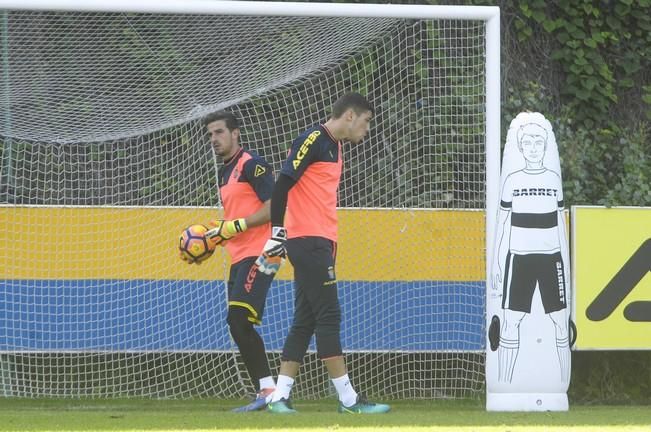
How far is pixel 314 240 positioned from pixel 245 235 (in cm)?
60

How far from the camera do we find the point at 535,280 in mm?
6895

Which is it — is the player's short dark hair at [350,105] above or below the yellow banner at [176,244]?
above

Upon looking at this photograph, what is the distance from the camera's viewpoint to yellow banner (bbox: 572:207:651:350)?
7918mm

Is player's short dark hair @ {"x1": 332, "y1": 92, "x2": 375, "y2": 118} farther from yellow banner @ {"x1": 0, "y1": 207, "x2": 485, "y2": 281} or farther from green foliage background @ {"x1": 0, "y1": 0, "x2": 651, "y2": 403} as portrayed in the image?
green foliage background @ {"x1": 0, "y1": 0, "x2": 651, "y2": 403}

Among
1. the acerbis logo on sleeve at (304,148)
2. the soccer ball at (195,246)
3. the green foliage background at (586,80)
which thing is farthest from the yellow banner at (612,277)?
the soccer ball at (195,246)

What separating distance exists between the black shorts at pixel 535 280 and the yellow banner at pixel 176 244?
1567mm

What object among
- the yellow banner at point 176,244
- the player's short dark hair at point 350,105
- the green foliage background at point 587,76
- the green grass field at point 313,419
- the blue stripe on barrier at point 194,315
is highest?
the green foliage background at point 587,76

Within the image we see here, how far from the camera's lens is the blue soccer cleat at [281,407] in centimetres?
684

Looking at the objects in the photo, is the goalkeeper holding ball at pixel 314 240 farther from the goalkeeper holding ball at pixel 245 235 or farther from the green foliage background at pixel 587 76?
the green foliage background at pixel 587 76

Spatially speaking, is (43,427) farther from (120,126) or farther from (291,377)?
(120,126)

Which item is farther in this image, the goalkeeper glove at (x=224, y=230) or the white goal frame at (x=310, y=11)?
the white goal frame at (x=310, y=11)

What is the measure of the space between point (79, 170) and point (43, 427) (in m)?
3.12

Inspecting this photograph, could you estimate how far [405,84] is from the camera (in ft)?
28.7

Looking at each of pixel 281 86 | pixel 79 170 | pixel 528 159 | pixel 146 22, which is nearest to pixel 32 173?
pixel 79 170
